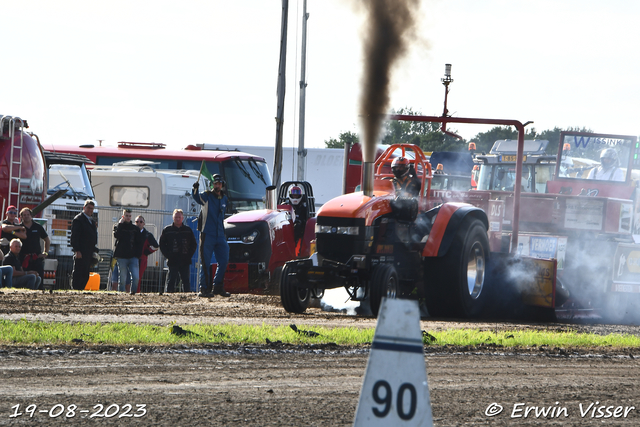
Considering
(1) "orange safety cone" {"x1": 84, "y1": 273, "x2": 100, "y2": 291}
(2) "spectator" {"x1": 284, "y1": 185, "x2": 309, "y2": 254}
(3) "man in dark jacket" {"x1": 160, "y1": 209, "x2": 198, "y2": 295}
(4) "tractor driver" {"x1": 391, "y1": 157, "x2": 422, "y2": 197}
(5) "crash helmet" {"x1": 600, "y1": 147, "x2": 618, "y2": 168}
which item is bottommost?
(1) "orange safety cone" {"x1": 84, "y1": 273, "x2": 100, "y2": 291}

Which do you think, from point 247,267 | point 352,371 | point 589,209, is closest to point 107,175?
point 247,267

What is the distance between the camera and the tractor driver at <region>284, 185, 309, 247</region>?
46.1 feet

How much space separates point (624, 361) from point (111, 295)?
7460 mm

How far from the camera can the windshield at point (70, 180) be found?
54.3 feet

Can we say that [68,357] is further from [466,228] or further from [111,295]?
[111,295]

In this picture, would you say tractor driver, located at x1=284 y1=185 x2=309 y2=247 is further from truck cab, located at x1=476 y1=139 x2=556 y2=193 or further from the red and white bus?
the red and white bus

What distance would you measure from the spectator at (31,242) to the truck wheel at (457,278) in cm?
674

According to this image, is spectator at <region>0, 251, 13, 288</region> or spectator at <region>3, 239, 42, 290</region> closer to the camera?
spectator at <region>0, 251, 13, 288</region>

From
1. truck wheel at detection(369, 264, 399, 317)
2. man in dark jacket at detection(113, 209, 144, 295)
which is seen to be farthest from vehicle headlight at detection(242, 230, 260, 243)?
truck wheel at detection(369, 264, 399, 317)

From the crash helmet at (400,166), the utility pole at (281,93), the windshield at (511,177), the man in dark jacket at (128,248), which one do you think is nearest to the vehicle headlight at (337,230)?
the crash helmet at (400,166)

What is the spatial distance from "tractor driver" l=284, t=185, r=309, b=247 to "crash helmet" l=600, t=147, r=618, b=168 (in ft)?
16.4

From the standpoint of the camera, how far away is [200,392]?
5227mm

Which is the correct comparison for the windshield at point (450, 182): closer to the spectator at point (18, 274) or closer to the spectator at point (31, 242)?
the spectator at point (31, 242)

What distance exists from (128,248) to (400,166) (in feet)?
21.2
